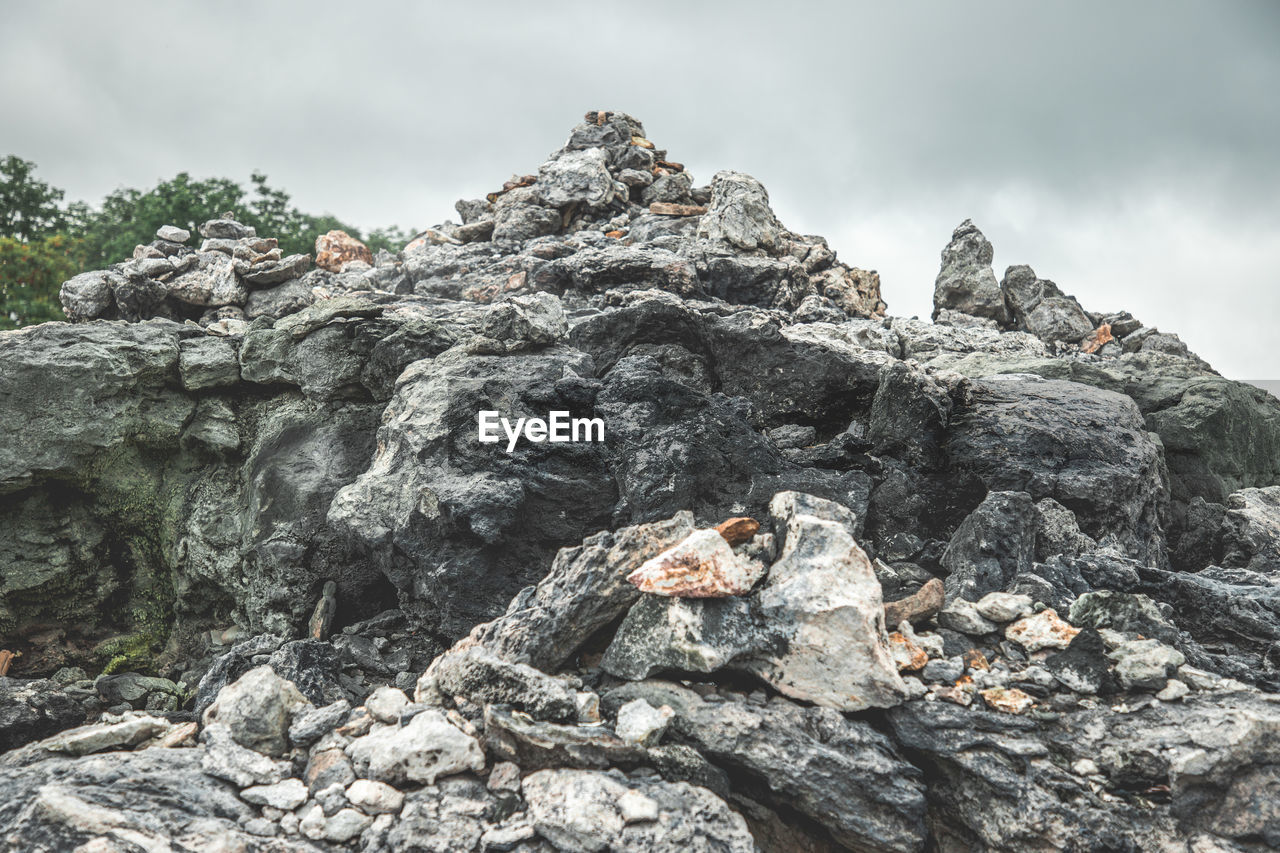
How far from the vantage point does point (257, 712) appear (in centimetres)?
675

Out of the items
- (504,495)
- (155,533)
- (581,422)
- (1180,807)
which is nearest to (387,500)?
(504,495)

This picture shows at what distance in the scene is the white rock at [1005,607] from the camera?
7379 millimetres

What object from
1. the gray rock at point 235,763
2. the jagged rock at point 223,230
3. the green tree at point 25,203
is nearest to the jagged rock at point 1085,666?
the gray rock at point 235,763

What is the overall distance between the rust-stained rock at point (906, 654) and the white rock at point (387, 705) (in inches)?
180

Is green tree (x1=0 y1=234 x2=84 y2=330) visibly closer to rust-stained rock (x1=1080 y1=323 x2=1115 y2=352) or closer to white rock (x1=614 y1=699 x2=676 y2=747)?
white rock (x1=614 y1=699 x2=676 y2=747)

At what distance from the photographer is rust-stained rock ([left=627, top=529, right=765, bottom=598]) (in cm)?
694

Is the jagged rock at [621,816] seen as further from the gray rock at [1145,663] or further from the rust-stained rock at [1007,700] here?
the gray rock at [1145,663]

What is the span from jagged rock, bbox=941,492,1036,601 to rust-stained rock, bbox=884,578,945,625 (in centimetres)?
83

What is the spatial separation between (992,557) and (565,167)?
18211 mm

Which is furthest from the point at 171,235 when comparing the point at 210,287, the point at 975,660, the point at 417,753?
the point at 975,660

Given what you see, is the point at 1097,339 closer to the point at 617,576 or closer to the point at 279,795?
the point at 617,576

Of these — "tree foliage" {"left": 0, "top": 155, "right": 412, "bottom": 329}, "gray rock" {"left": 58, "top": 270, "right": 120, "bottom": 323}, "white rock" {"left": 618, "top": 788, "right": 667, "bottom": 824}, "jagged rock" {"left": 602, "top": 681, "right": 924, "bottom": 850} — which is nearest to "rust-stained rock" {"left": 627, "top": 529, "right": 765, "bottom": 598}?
"jagged rock" {"left": 602, "top": 681, "right": 924, "bottom": 850}

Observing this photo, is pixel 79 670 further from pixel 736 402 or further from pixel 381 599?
pixel 736 402

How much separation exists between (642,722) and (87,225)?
43816 mm
